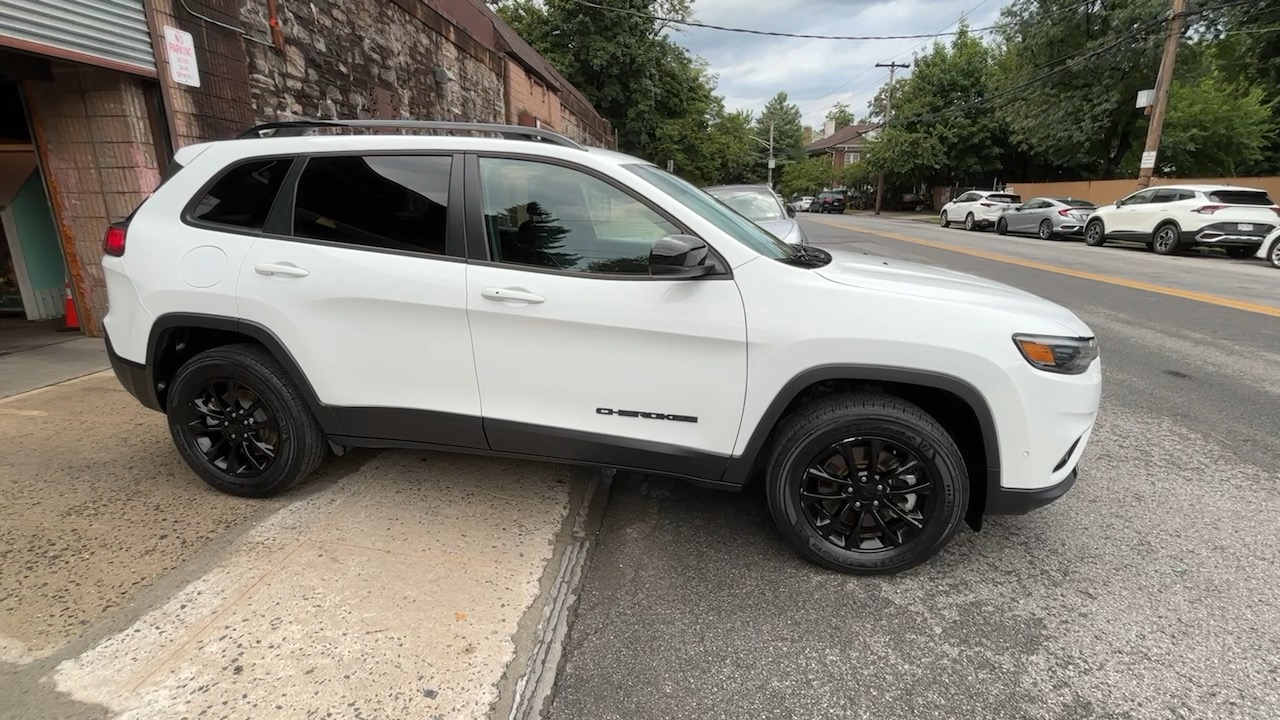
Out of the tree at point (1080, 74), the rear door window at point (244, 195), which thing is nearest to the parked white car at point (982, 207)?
the tree at point (1080, 74)

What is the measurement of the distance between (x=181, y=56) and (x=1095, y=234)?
2031cm

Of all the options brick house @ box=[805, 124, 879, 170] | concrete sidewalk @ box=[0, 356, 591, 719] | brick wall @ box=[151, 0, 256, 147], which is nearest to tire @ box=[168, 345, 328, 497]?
concrete sidewalk @ box=[0, 356, 591, 719]

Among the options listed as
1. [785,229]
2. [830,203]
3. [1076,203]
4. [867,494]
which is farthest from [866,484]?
[830,203]

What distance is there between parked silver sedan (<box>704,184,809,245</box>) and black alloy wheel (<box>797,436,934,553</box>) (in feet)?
16.4

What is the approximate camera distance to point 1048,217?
20562mm

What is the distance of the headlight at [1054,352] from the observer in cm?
258

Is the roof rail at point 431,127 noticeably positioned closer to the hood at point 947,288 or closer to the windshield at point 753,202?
the hood at point 947,288

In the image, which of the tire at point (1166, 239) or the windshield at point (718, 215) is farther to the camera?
the tire at point (1166, 239)

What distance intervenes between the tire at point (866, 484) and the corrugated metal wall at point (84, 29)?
5797mm

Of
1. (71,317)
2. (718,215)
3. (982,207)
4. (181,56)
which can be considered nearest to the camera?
(718,215)

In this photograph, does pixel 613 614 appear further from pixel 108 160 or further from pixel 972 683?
pixel 108 160

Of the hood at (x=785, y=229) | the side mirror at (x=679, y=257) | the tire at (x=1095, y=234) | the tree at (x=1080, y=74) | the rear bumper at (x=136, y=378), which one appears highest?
the tree at (x=1080, y=74)

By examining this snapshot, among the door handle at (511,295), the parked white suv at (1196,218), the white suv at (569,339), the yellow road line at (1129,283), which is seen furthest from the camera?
the parked white suv at (1196,218)

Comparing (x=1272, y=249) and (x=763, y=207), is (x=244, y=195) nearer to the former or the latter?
(x=763, y=207)
